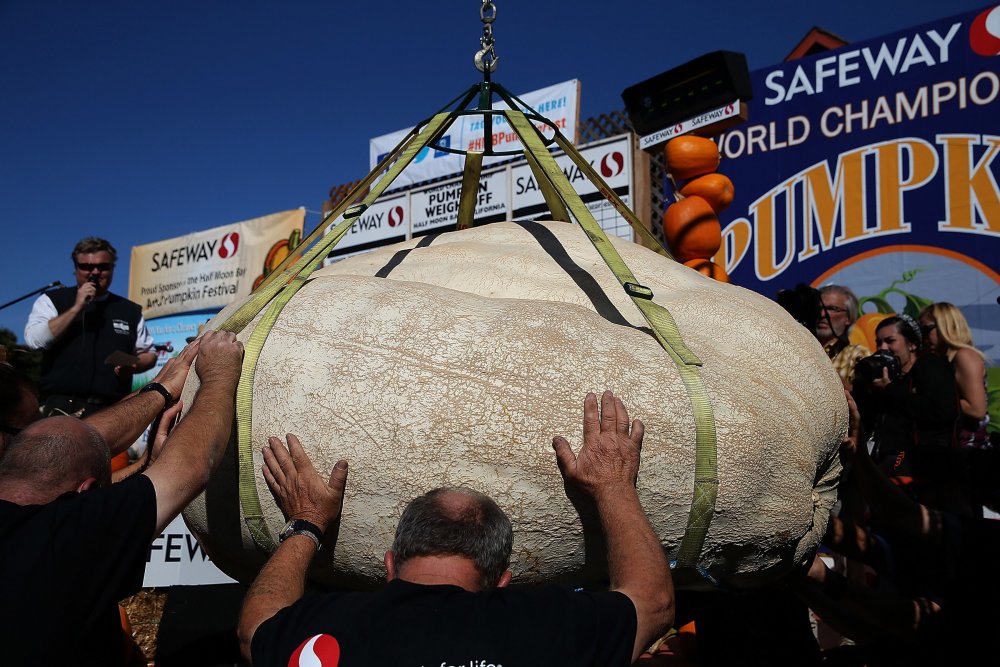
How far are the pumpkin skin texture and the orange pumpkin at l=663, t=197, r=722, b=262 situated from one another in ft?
7.20

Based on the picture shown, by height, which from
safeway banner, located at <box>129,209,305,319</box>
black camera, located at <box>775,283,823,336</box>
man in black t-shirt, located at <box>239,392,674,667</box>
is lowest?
man in black t-shirt, located at <box>239,392,674,667</box>

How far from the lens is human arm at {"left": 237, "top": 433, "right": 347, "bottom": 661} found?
1.64m

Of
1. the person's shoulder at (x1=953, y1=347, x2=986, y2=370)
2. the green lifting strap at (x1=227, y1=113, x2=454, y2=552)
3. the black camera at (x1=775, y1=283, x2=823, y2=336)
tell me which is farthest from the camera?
the person's shoulder at (x1=953, y1=347, x2=986, y2=370)

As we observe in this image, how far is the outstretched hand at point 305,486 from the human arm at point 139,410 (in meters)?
0.64

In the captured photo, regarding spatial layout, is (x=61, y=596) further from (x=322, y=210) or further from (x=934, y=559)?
(x=322, y=210)

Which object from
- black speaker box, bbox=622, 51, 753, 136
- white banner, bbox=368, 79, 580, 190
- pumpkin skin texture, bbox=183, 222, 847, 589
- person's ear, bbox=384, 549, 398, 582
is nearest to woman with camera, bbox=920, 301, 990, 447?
black speaker box, bbox=622, 51, 753, 136

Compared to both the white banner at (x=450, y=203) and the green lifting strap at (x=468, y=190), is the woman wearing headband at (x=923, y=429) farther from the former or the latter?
the white banner at (x=450, y=203)

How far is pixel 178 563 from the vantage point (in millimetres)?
4102

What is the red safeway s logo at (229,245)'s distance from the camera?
40.4 ft

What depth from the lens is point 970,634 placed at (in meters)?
2.55

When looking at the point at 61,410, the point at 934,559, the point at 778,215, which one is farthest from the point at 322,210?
the point at 934,559

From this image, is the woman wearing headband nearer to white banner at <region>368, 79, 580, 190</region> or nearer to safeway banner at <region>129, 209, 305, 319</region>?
white banner at <region>368, 79, 580, 190</region>

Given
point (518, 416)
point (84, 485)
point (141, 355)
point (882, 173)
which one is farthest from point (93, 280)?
point (882, 173)

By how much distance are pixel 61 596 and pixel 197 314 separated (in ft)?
39.4
